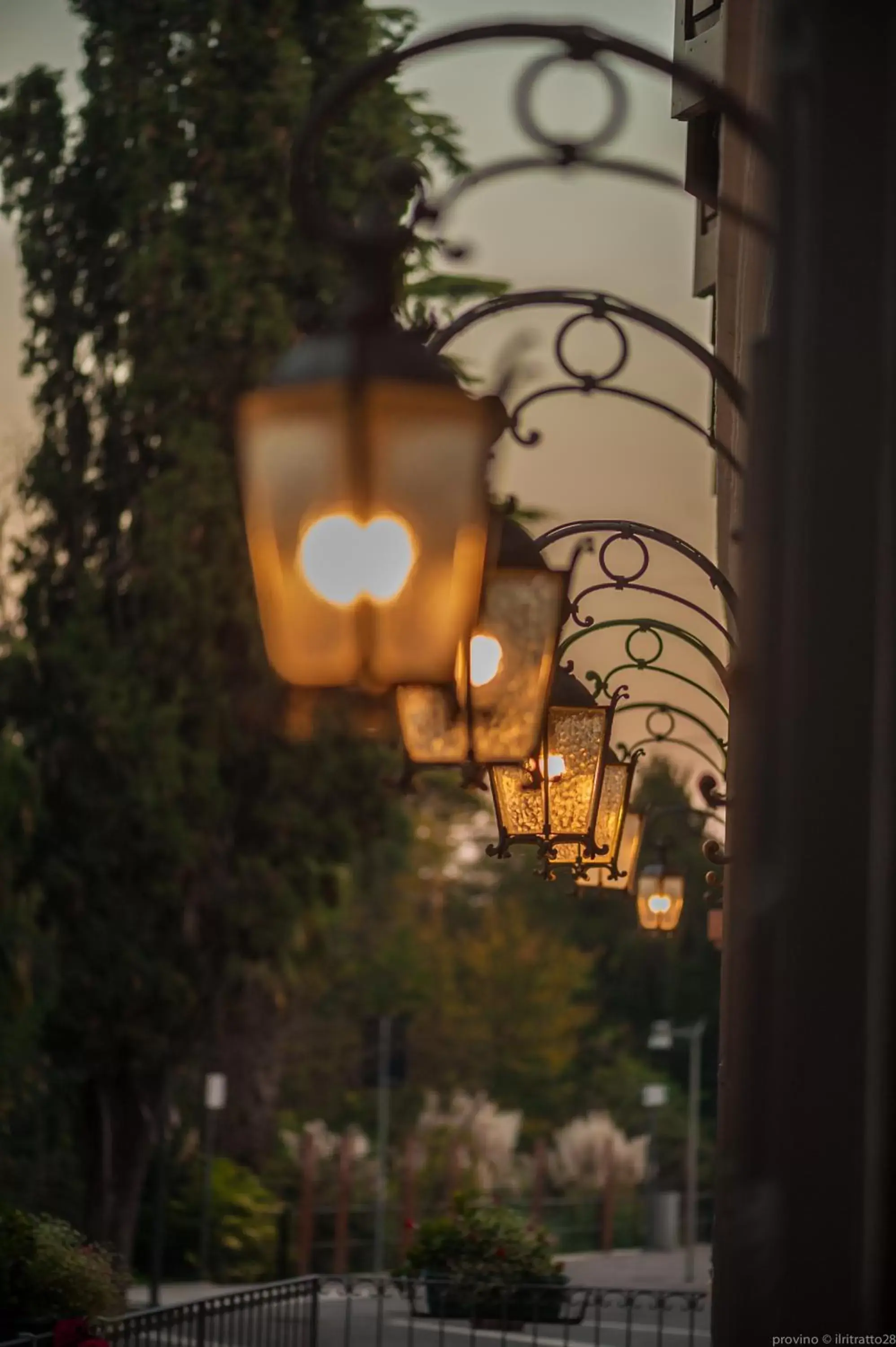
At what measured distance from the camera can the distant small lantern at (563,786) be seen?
733cm

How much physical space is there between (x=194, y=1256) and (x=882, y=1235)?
29827 mm

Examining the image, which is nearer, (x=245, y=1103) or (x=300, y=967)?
(x=300, y=967)

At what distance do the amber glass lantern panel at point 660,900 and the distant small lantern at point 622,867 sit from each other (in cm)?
509

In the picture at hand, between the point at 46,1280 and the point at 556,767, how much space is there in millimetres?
11510

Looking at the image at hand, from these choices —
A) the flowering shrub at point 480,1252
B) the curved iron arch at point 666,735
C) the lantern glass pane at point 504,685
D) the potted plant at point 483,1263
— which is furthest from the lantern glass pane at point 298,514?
the flowering shrub at point 480,1252

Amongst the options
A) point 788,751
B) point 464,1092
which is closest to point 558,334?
point 788,751

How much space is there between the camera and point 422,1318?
2434 centimetres

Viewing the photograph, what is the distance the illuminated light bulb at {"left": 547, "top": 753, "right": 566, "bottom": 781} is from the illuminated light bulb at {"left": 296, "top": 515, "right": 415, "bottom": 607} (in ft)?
14.4

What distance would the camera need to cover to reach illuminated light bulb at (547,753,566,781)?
24.2 ft

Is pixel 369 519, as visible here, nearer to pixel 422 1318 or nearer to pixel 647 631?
pixel 647 631

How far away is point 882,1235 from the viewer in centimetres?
308

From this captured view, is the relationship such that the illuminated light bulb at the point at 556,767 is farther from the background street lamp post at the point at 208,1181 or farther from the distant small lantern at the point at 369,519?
the background street lamp post at the point at 208,1181

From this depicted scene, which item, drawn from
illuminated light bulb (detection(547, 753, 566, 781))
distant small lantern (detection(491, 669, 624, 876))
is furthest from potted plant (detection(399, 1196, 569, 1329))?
illuminated light bulb (detection(547, 753, 566, 781))

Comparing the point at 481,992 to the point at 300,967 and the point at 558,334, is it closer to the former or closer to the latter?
the point at 300,967
